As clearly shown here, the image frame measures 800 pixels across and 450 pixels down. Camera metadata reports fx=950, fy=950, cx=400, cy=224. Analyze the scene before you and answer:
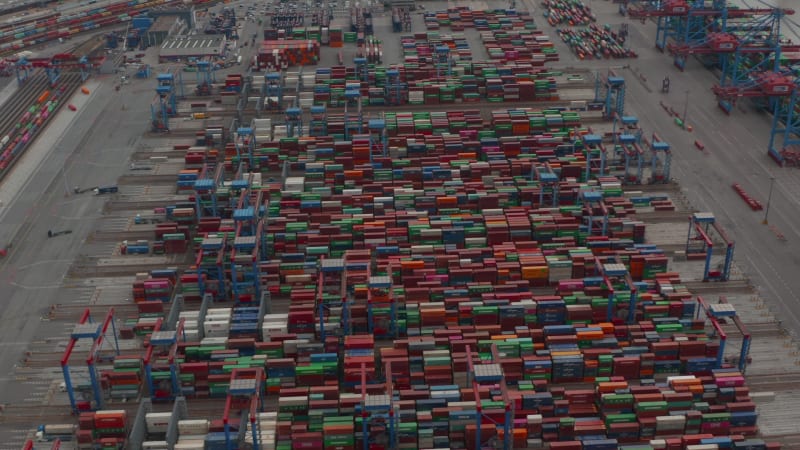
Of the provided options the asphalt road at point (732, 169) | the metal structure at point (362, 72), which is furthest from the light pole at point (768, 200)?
the metal structure at point (362, 72)

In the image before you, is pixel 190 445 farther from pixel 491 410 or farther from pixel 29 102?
pixel 29 102

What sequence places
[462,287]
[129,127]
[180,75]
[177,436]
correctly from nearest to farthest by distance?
[177,436], [462,287], [129,127], [180,75]

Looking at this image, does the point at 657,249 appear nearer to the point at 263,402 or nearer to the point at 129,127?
the point at 263,402

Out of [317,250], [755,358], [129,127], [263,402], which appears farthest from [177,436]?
[129,127]

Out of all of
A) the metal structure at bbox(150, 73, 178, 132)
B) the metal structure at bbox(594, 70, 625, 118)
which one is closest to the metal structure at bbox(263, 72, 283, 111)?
the metal structure at bbox(150, 73, 178, 132)

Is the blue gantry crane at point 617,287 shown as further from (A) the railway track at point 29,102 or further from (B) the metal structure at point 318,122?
(A) the railway track at point 29,102

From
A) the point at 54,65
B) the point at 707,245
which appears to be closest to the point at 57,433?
the point at 707,245

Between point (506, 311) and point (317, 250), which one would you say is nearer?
point (506, 311)
